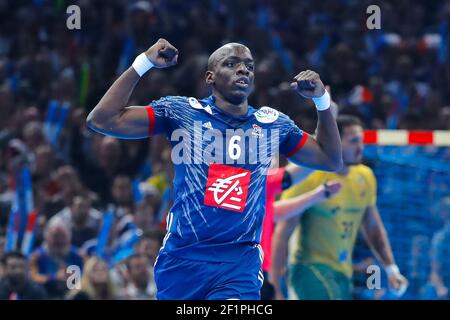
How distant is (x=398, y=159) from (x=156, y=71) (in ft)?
12.2

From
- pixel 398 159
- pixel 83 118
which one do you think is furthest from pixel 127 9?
pixel 398 159

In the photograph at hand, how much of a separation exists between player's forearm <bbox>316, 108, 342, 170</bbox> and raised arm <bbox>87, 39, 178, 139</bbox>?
0.94 metres

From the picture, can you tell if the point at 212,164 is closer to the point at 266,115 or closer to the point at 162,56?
the point at 266,115

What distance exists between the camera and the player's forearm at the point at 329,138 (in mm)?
5816

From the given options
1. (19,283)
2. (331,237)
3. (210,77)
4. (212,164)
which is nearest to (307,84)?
(210,77)

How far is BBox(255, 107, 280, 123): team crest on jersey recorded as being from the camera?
18.6ft

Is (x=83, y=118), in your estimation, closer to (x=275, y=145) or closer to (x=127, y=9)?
(x=127, y=9)

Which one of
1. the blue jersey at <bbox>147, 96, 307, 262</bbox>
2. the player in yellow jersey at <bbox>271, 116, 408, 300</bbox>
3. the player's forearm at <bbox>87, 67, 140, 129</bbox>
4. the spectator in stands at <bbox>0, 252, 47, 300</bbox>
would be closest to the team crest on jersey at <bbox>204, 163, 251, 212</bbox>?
the blue jersey at <bbox>147, 96, 307, 262</bbox>

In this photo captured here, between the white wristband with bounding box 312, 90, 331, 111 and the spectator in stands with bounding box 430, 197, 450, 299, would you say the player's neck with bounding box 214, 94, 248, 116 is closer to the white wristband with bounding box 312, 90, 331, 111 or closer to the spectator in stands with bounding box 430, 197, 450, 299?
the white wristband with bounding box 312, 90, 331, 111

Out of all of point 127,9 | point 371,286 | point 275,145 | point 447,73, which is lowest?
point 371,286

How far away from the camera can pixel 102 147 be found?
35.4 ft

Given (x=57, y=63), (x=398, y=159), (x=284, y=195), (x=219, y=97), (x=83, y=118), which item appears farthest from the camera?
(x=57, y=63)

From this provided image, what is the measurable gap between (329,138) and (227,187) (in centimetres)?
77
